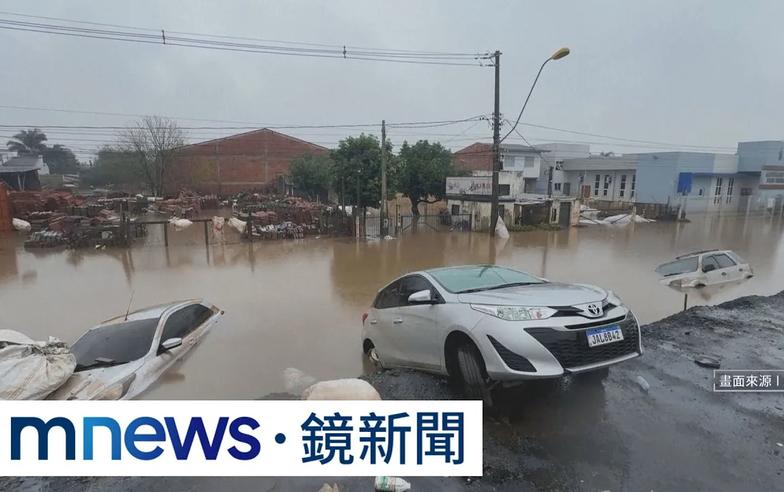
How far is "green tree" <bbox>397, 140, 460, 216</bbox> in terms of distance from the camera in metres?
29.9

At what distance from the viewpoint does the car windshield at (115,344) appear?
5418 millimetres

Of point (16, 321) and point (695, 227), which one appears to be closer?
point (16, 321)

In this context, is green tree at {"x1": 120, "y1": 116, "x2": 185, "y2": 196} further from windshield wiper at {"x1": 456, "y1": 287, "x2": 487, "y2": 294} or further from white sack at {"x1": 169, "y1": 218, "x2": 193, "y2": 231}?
windshield wiper at {"x1": 456, "y1": 287, "x2": 487, "y2": 294}

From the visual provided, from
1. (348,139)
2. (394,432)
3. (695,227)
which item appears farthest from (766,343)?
(695,227)

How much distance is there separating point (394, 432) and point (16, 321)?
10138mm

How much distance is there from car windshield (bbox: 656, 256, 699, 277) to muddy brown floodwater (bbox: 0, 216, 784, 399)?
0.44 m

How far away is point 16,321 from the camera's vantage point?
925 cm

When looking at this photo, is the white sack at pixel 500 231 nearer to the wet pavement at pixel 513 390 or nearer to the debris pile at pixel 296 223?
the wet pavement at pixel 513 390

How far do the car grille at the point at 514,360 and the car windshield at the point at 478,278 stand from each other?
37.7 inches

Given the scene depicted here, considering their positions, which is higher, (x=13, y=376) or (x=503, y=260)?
(x=13, y=376)

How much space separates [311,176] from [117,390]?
3569cm

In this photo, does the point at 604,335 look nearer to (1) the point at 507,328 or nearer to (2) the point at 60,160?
(1) the point at 507,328

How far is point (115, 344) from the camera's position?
5.70m

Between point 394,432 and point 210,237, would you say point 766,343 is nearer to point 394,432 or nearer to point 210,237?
point 394,432
